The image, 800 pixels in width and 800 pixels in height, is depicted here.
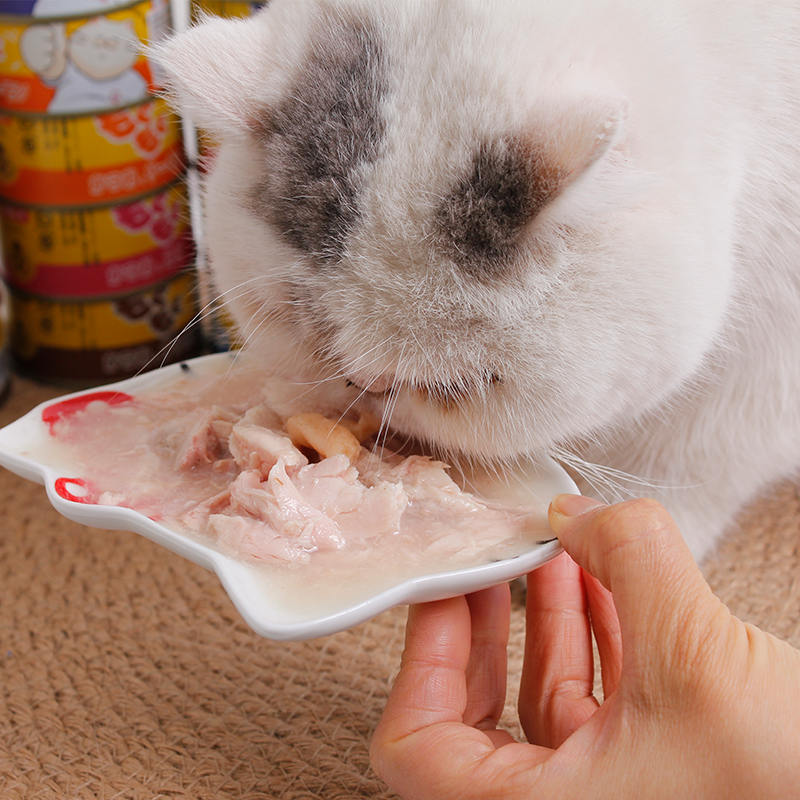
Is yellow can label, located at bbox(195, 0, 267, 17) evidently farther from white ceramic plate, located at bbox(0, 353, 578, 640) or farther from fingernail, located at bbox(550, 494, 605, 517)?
fingernail, located at bbox(550, 494, 605, 517)

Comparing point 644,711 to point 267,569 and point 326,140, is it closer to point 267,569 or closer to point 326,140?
point 267,569

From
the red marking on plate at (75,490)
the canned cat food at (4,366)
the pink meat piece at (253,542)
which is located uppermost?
the pink meat piece at (253,542)

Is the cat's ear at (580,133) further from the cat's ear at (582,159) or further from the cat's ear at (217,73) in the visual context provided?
the cat's ear at (217,73)

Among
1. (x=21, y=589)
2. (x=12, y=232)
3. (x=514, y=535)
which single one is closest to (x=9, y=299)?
(x=12, y=232)

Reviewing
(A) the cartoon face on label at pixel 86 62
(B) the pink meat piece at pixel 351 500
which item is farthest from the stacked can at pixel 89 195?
(B) the pink meat piece at pixel 351 500

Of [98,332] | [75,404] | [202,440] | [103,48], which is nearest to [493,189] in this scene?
[202,440]
